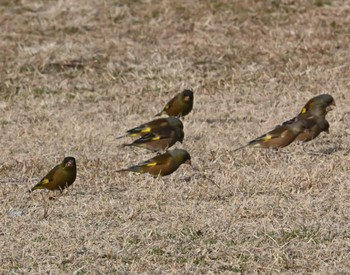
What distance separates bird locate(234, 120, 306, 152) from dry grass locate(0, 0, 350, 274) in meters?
0.15

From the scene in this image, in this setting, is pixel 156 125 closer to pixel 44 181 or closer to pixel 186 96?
pixel 186 96

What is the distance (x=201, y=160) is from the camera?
456 inches

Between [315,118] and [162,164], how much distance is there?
2.69 metres

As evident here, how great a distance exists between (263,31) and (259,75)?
2444 mm

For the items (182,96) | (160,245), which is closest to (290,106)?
(182,96)

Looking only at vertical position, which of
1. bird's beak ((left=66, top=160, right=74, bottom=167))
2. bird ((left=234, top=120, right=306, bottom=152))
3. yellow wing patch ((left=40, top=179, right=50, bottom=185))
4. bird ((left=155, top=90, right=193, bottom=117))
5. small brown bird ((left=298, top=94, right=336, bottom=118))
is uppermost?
bird's beak ((left=66, top=160, right=74, bottom=167))

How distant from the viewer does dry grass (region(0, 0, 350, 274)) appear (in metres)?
7.86

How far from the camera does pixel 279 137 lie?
38.0ft

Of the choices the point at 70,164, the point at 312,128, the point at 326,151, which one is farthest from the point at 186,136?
the point at 70,164

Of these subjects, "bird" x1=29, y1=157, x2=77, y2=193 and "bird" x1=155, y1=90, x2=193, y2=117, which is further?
"bird" x1=155, y1=90, x2=193, y2=117

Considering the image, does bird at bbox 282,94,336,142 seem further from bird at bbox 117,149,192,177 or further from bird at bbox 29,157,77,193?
bird at bbox 29,157,77,193

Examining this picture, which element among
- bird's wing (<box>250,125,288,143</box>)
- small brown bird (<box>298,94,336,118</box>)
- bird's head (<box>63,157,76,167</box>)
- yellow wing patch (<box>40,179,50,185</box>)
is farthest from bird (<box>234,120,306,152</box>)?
yellow wing patch (<box>40,179,50,185</box>)

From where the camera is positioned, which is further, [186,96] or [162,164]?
[186,96]

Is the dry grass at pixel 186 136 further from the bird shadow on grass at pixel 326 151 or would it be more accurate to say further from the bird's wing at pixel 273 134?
the bird's wing at pixel 273 134
